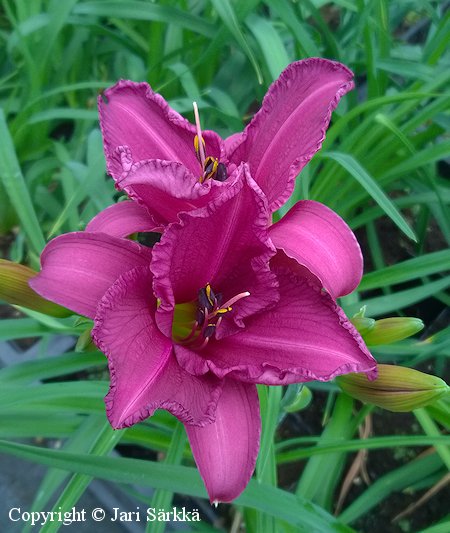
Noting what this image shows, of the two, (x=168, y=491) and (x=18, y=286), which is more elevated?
(x=18, y=286)

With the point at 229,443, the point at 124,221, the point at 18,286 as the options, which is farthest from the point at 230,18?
the point at 229,443

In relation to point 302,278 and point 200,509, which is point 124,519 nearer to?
point 200,509

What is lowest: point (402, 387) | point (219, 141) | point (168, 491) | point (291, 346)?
point (168, 491)

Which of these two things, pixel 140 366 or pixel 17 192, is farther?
pixel 17 192

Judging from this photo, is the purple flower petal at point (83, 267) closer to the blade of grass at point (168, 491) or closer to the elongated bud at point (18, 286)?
the elongated bud at point (18, 286)

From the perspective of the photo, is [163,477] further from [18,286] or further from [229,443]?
[18,286]

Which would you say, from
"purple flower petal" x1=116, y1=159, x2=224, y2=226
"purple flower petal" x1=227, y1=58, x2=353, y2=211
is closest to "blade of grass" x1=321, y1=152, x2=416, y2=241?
"purple flower petal" x1=227, y1=58, x2=353, y2=211

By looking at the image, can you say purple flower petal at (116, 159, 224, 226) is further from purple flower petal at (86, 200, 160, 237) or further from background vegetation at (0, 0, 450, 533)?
background vegetation at (0, 0, 450, 533)

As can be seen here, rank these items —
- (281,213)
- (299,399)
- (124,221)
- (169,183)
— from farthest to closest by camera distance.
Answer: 1. (281,213)
2. (299,399)
3. (124,221)
4. (169,183)
